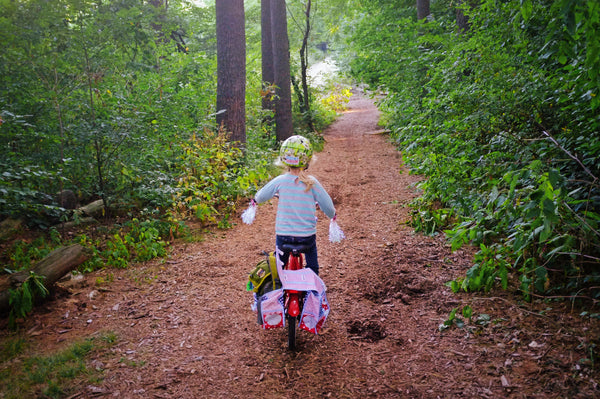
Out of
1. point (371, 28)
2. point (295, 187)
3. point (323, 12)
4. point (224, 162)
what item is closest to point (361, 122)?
point (323, 12)

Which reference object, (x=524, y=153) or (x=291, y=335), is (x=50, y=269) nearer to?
(x=291, y=335)

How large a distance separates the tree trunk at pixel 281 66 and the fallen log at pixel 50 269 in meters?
10.2

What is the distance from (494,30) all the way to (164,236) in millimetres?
6344

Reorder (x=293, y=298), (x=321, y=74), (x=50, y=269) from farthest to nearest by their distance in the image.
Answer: (x=321, y=74)
(x=50, y=269)
(x=293, y=298)

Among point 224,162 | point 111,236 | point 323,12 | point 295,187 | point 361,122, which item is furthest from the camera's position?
point 361,122

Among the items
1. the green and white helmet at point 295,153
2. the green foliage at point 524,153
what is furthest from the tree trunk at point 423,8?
the green and white helmet at point 295,153

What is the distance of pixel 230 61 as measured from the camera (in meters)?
9.92

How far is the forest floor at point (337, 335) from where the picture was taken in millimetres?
3180

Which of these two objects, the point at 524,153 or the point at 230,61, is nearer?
the point at 524,153

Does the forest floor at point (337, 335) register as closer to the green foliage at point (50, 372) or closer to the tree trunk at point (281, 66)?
the green foliage at point (50, 372)

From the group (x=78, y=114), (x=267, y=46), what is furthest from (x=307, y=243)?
(x=267, y=46)

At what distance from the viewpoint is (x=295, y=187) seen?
12.9 feet

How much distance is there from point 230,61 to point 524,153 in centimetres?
769

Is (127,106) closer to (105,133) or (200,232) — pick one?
(105,133)
